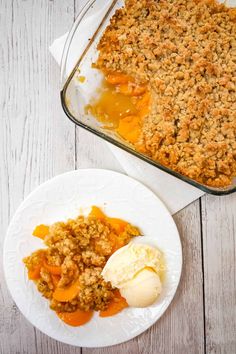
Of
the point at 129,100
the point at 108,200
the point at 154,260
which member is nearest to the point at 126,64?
the point at 129,100

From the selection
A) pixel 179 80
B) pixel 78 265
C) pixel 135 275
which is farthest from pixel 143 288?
pixel 179 80

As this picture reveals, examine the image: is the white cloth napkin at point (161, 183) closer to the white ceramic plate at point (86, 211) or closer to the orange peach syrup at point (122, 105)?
the white ceramic plate at point (86, 211)

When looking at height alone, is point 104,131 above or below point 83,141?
above

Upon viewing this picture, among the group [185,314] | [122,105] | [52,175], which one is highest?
[122,105]

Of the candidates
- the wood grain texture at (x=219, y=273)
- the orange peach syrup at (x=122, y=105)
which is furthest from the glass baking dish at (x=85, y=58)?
the wood grain texture at (x=219, y=273)

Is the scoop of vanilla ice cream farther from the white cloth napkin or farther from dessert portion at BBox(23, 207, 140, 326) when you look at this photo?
the white cloth napkin

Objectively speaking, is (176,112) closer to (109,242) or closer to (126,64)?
(126,64)

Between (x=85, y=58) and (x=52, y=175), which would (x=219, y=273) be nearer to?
(x=52, y=175)
